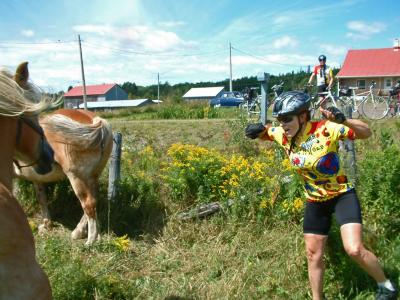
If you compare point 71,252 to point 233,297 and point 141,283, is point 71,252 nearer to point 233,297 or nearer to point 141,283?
point 141,283

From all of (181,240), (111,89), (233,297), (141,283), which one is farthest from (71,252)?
A: (111,89)

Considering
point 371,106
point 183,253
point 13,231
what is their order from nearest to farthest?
point 13,231 < point 183,253 < point 371,106

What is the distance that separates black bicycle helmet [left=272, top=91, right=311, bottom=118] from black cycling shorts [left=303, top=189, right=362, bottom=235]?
2.61ft

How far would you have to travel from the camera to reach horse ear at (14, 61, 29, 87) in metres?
2.74

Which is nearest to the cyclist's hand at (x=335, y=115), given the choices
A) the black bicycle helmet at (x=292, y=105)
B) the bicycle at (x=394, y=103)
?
the black bicycle helmet at (x=292, y=105)

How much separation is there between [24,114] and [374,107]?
13179 mm

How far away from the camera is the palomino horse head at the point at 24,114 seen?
7.65ft

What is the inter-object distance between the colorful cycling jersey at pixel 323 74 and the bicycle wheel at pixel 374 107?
2.58 meters

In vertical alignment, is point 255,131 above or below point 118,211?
above

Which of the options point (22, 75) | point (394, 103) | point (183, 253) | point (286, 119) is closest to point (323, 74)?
point (394, 103)

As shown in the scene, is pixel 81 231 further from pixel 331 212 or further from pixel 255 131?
pixel 331 212

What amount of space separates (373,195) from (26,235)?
3.94m

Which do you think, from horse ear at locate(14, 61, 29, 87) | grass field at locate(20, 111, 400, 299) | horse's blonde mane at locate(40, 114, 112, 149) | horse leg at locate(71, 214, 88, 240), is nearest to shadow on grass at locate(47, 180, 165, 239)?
grass field at locate(20, 111, 400, 299)

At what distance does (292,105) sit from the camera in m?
3.32
